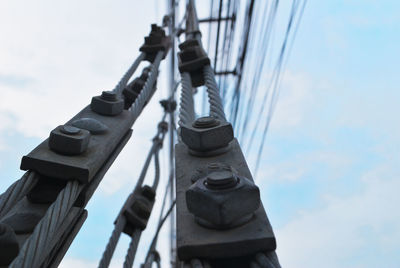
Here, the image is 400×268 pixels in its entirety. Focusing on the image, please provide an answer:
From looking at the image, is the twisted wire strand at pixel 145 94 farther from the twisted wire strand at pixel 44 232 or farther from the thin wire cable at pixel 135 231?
the thin wire cable at pixel 135 231

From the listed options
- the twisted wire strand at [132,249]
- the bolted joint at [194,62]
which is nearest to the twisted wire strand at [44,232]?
the bolted joint at [194,62]

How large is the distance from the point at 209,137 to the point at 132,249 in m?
1.05

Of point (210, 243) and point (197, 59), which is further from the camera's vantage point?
point (197, 59)

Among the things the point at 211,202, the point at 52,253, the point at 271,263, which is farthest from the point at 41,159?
the point at 271,263

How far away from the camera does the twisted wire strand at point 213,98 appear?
1.07m

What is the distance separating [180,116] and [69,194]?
38 cm

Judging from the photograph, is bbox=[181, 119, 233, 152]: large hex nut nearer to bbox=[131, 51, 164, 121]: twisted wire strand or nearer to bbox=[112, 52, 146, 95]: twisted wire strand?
bbox=[131, 51, 164, 121]: twisted wire strand

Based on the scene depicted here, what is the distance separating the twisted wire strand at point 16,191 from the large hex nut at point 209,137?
312mm

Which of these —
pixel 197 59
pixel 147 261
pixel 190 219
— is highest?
pixel 197 59

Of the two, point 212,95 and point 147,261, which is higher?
point 212,95

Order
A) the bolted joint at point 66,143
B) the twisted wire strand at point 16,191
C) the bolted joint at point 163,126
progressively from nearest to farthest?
the twisted wire strand at point 16,191 → the bolted joint at point 66,143 → the bolted joint at point 163,126

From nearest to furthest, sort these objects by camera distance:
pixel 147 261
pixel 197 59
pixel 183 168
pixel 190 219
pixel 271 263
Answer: pixel 271 263 < pixel 190 219 < pixel 183 168 < pixel 197 59 < pixel 147 261

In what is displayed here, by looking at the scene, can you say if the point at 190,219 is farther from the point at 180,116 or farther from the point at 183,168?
the point at 180,116

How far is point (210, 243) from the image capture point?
649 mm
